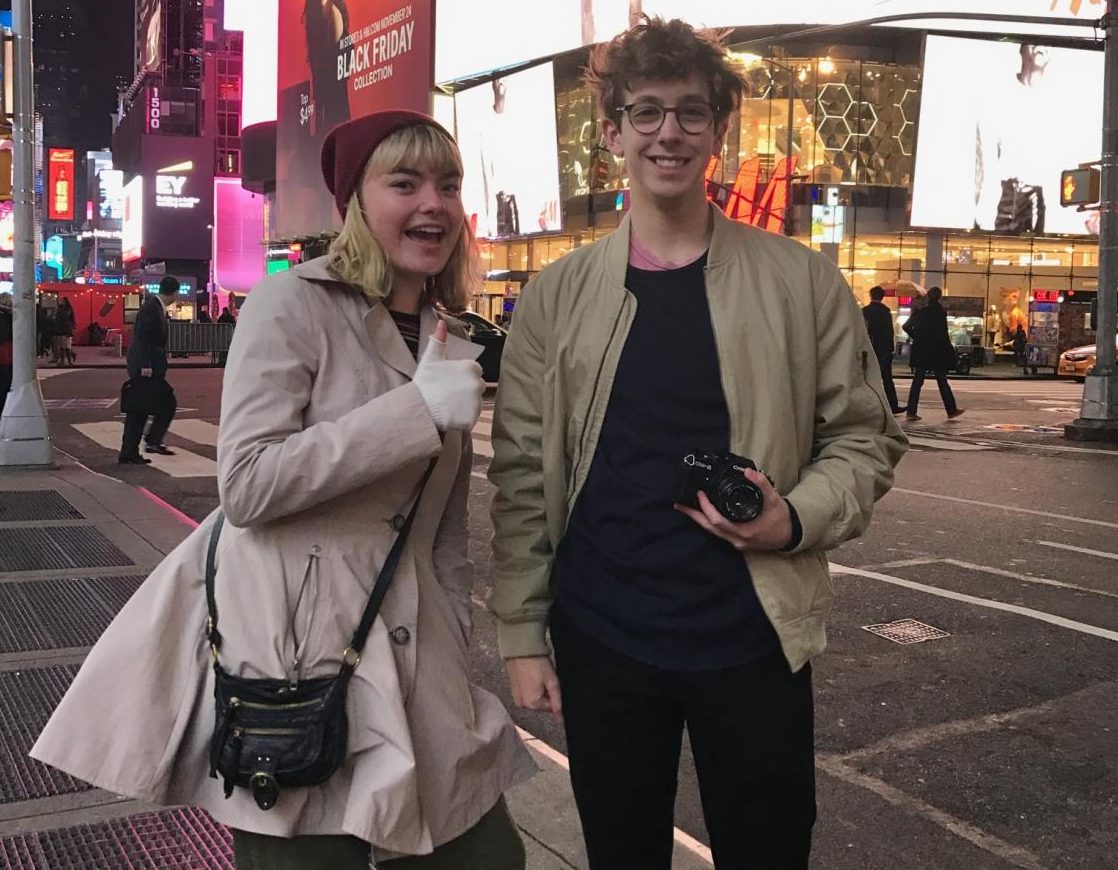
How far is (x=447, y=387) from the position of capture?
1995 mm

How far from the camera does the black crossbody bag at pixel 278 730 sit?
6.12ft

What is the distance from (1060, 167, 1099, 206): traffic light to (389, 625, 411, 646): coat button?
1582cm

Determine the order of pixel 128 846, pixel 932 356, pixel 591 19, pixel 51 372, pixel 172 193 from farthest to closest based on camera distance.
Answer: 1. pixel 172 193
2. pixel 591 19
3. pixel 51 372
4. pixel 932 356
5. pixel 128 846

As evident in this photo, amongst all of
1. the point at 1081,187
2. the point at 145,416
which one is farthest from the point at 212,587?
the point at 1081,187

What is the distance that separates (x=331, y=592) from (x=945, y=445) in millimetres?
13138

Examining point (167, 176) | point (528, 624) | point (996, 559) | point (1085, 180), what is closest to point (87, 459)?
point (996, 559)

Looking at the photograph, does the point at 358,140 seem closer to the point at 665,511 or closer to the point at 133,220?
the point at 665,511

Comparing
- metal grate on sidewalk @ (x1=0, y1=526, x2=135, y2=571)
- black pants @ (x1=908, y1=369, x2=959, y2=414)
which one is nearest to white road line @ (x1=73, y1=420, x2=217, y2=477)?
metal grate on sidewalk @ (x1=0, y1=526, x2=135, y2=571)

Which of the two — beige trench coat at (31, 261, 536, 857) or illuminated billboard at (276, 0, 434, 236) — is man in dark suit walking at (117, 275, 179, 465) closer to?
beige trench coat at (31, 261, 536, 857)

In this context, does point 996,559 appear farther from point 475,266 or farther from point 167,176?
point 167,176

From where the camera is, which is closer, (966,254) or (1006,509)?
(1006,509)

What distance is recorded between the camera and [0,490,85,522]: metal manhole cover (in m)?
8.33

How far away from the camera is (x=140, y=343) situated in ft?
38.1

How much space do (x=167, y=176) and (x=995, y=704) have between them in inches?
3658
